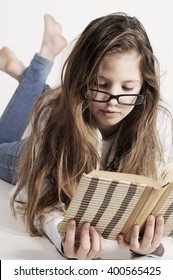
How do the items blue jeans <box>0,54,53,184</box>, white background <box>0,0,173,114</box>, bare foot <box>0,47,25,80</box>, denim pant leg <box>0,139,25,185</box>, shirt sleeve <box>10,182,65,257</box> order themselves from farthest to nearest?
white background <box>0,0,173,114</box>, bare foot <box>0,47,25,80</box>, blue jeans <box>0,54,53,184</box>, denim pant leg <box>0,139,25,185</box>, shirt sleeve <box>10,182,65,257</box>

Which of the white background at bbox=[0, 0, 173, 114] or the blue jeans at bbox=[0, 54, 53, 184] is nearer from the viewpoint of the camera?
the blue jeans at bbox=[0, 54, 53, 184]

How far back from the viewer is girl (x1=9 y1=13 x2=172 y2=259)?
6.02 ft

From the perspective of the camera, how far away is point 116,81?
5.95 feet

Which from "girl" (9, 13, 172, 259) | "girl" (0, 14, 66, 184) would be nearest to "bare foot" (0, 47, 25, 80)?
"girl" (0, 14, 66, 184)

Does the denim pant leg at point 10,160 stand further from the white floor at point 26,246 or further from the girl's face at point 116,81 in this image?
the girl's face at point 116,81

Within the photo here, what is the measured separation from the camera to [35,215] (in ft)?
6.37

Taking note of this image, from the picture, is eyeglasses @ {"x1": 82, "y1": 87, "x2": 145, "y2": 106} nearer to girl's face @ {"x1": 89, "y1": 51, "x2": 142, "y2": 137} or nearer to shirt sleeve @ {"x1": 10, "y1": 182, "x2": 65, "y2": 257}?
girl's face @ {"x1": 89, "y1": 51, "x2": 142, "y2": 137}

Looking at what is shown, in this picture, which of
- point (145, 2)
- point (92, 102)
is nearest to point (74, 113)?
point (92, 102)

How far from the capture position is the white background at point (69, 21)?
348cm

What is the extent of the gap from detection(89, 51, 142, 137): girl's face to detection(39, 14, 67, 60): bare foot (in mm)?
854

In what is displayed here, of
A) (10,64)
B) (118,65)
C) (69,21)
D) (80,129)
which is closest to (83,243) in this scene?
(80,129)

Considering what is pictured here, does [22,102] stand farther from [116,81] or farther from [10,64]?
[116,81]

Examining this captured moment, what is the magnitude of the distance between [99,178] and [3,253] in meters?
0.49

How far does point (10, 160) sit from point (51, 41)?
63 cm
